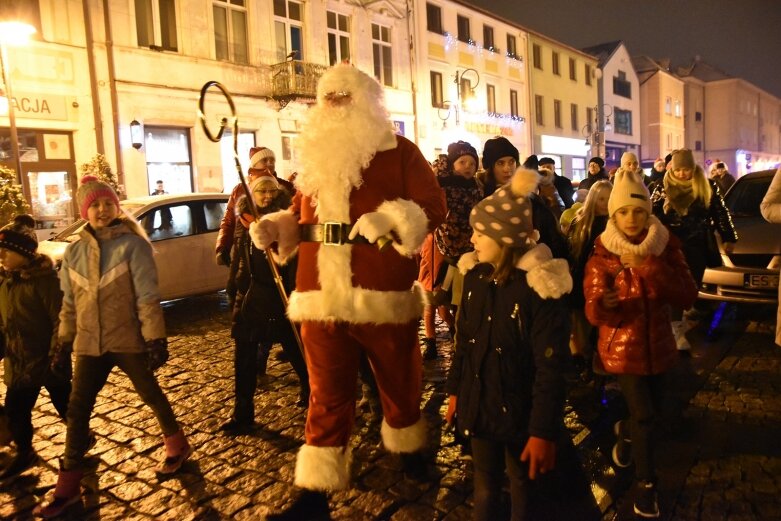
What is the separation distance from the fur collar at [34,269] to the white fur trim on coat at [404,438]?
2.37m

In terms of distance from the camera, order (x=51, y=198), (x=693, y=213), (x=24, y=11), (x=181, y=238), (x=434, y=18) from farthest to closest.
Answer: (x=434, y=18) < (x=51, y=198) < (x=24, y=11) < (x=181, y=238) < (x=693, y=213)

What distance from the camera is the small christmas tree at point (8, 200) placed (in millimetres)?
10055

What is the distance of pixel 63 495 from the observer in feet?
11.4

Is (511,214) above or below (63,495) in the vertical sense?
above

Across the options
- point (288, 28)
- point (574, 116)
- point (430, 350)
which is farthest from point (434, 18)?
point (430, 350)

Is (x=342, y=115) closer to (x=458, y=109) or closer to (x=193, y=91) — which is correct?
(x=193, y=91)

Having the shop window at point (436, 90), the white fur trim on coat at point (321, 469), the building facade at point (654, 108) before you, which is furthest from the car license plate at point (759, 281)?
the building facade at point (654, 108)

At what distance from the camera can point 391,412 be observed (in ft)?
11.5

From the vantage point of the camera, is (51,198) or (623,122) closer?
(51,198)

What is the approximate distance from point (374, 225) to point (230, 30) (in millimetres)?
17266

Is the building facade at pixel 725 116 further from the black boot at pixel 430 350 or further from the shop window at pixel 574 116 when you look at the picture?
the black boot at pixel 430 350

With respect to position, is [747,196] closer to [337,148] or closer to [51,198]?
[337,148]

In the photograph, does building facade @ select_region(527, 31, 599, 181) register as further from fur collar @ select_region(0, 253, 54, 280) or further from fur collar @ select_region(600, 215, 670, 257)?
fur collar @ select_region(0, 253, 54, 280)

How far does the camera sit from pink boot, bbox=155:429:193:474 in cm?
387
